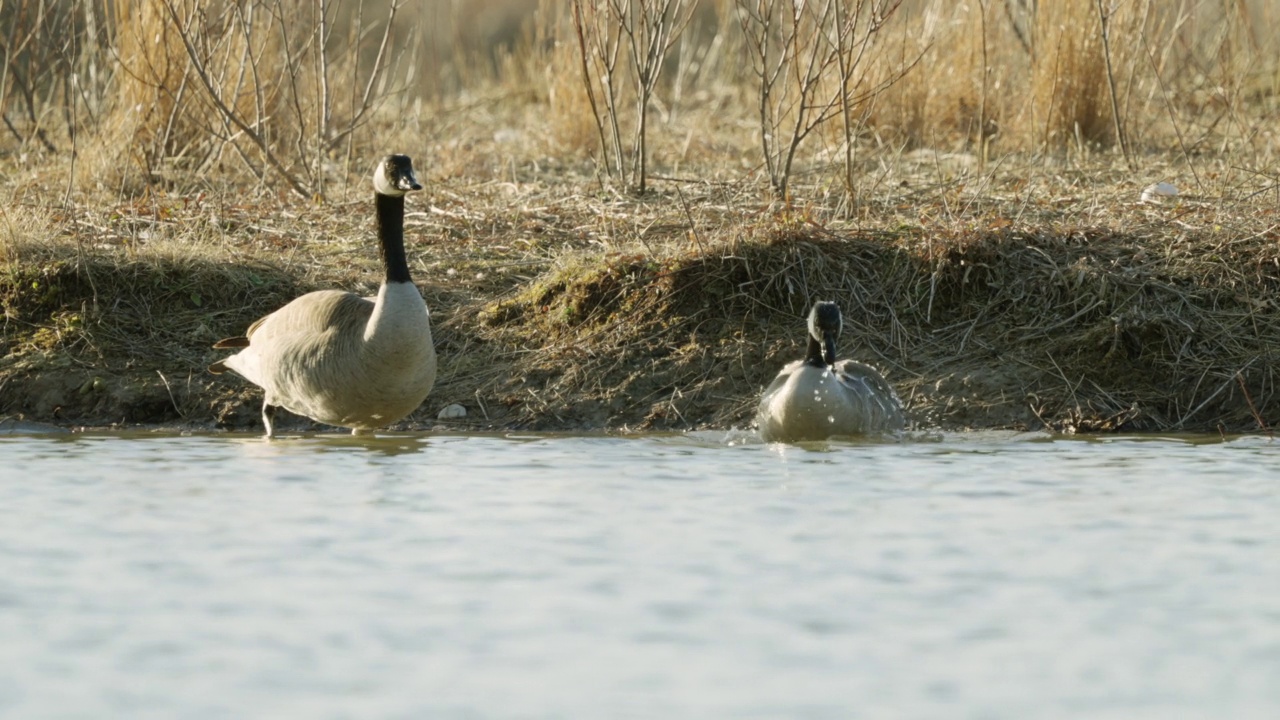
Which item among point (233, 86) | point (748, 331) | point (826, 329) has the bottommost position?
point (748, 331)

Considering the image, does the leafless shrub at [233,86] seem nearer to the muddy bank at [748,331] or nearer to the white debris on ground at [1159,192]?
the muddy bank at [748,331]

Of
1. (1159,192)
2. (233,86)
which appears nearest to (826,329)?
(1159,192)

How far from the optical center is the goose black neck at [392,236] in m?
7.49

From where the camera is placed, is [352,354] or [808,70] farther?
[808,70]

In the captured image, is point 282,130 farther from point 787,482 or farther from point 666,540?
point 666,540

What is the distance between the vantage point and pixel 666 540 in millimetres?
5230

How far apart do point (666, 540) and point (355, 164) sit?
7.92 meters

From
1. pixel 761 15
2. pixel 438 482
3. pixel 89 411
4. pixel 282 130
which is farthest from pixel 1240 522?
pixel 282 130

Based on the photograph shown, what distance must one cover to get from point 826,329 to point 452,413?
6.27 feet

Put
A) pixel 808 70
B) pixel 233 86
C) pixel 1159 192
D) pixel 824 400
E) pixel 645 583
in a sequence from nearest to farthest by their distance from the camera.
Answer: pixel 645 583, pixel 824 400, pixel 808 70, pixel 1159 192, pixel 233 86

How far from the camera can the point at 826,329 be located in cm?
744

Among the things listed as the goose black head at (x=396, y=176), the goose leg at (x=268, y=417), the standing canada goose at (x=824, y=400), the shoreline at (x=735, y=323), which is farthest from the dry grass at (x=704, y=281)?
the goose black head at (x=396, y=176)

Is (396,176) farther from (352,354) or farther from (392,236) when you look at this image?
(352,354)

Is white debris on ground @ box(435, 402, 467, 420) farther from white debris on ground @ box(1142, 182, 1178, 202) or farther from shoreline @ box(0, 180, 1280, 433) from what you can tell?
white debris on ground @ box(1142, 182, 1178, 202)
